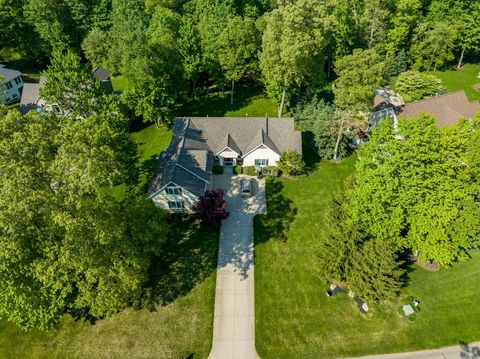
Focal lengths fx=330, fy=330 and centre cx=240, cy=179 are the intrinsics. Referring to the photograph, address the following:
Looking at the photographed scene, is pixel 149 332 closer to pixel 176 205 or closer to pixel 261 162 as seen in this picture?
pixel 176 205

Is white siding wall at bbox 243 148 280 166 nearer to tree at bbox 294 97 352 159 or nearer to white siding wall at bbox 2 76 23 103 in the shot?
tree at bbox 294 97 352 159

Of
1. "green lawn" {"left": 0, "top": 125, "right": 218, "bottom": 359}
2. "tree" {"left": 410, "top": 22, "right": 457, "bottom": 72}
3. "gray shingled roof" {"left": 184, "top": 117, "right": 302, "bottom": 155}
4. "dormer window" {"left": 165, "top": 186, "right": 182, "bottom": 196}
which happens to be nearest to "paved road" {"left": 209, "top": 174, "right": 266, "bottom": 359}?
"green lawn" {"left": 0, "top": 125, "right": 218, "bottom": 359}

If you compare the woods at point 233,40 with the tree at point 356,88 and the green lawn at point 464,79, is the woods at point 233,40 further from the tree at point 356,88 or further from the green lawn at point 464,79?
the green lawn at point 464,79

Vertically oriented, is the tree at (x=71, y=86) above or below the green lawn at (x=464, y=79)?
above

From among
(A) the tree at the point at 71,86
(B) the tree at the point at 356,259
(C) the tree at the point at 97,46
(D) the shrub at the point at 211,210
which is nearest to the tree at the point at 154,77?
(A) the tree at the point at 71,86

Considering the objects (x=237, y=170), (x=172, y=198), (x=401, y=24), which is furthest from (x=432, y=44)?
(x=172, y=198)

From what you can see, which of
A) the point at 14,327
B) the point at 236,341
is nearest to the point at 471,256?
the point at 236,341
